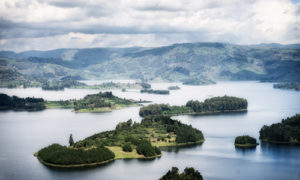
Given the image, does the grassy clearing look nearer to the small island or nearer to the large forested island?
the large forested island

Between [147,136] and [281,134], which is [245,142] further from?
[147,136]

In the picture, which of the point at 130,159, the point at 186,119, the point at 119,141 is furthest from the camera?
the point at 186,119

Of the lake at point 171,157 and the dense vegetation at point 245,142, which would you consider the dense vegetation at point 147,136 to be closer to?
the lake at point 171,157

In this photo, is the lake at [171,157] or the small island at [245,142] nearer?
the lake at [171,157]

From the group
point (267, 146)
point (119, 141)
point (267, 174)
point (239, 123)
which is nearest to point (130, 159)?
point (119, 141)

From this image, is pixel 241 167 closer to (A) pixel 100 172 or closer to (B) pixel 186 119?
(A) pixel 100 172

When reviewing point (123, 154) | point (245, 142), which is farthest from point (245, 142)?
point (123, 154)

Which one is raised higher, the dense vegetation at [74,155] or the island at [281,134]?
the island at [281,134]

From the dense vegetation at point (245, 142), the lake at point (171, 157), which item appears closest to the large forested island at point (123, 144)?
the lake at point (171, 157)
